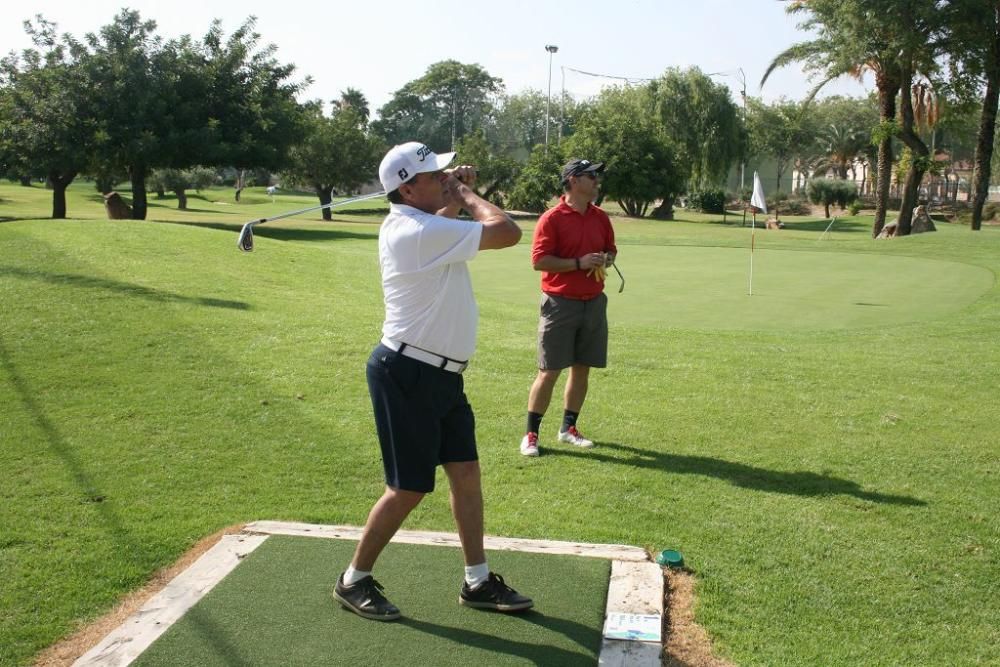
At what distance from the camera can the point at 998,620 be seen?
4.08 m

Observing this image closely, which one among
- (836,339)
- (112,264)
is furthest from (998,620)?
(112,264)

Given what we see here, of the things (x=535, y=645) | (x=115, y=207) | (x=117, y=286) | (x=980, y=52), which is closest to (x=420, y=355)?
(x=535, y=645)

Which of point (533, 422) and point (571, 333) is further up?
point (571, 333)

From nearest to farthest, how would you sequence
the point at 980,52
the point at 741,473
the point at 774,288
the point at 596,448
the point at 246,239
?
the point at 246,239 → the point at 741,473 → the point at 596,448 → the point at 774,288 → the point at 980,52

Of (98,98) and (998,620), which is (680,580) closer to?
(998,620)

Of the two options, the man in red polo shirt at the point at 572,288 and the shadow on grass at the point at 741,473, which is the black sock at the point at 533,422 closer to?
the man in red polo shirt at the point at 572,288

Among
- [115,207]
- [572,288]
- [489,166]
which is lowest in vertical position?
[572,288]

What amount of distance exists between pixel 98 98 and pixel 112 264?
84.5ft

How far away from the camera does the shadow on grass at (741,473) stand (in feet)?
18.5

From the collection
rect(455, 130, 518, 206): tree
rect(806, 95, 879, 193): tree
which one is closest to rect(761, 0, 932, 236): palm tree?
rect(455, 130, 518, 206): tree

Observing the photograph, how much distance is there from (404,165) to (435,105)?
88095 millimetres

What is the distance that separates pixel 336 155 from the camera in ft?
171

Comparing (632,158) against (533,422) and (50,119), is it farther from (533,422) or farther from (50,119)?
(533,422)

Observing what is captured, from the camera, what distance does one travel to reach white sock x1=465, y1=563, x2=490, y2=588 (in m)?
4.03
